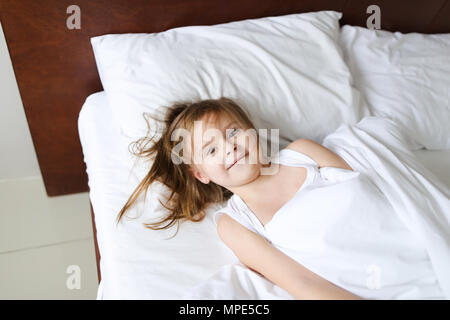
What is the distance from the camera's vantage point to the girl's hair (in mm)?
979

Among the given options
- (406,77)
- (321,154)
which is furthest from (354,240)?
(406,77)

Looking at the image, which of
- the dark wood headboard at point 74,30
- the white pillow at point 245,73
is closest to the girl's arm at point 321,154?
the white pillow at point 245,73

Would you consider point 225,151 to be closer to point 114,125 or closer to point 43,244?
point 114,125

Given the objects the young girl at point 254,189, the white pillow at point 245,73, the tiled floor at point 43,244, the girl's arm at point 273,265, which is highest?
the white pillow at point 245,73

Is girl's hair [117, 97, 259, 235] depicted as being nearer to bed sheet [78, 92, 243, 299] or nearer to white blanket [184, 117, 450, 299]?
bed sheet [78, 92, 243, 299]

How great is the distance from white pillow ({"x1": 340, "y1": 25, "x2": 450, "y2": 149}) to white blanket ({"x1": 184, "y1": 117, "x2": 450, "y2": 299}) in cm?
13

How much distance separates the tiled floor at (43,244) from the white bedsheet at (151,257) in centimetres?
44

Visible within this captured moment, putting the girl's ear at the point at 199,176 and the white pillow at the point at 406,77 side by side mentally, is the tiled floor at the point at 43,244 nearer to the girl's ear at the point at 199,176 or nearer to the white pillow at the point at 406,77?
the girl's ear at the point at 199,176

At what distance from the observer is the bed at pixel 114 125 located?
871 millimetres

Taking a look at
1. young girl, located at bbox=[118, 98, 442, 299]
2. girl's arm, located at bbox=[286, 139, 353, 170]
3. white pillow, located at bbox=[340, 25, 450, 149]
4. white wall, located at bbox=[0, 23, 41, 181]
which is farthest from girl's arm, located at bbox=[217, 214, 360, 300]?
white wall, located at bbox=[0, 23, 41, 181]

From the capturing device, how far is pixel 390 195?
2.97ft

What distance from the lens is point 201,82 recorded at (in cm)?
110

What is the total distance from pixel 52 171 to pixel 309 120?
0.92 m

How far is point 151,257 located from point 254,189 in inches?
11.5
